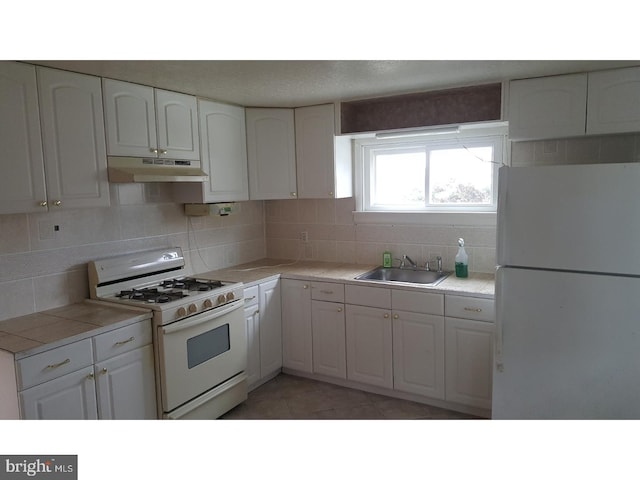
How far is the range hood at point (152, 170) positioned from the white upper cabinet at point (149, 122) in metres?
0.04

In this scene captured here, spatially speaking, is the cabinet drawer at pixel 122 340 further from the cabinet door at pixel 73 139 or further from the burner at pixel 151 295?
the cabinet door at pixel 73 139

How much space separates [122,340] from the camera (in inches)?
95.7

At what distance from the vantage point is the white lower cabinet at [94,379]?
2.08m

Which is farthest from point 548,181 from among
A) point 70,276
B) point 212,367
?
point 70,276

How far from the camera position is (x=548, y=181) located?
88.3 inches

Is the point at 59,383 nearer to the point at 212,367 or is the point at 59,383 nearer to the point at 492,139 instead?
the point at 212,367

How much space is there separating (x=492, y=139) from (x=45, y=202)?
2.84 m

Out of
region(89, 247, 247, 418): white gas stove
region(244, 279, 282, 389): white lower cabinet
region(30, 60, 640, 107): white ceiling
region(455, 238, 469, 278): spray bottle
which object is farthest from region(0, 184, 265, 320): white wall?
region(455, 238, 469, 278): spray bottle

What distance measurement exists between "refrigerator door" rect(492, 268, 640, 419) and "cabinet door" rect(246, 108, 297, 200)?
6.22ft

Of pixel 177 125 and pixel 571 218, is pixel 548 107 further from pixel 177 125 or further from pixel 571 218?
pixel 177 125

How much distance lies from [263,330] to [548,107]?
93.8 inches

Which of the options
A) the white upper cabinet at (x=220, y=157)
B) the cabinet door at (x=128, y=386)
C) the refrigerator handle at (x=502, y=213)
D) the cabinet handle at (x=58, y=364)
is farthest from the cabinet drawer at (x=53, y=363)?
the refrigerator handle at (x=502, y=213)

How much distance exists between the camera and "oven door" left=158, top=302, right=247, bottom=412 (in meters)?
2.63

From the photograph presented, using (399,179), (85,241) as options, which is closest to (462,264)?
(399,179)
